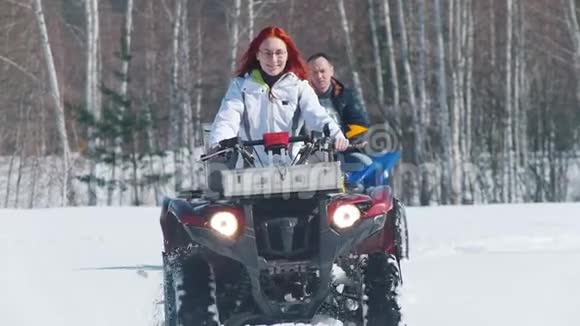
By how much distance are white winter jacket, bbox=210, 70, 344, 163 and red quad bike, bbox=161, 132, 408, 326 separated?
21 centimetres

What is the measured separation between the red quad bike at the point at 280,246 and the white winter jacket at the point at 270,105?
0.69 feet

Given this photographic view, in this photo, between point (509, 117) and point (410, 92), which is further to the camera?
point (509, 117)

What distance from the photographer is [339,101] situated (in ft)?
29.1

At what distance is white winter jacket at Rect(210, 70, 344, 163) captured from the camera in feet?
20.2

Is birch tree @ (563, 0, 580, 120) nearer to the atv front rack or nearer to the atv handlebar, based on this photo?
the atv handlebar

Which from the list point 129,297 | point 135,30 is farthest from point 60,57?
point 129,297

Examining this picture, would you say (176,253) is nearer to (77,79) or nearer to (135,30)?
(135,30)

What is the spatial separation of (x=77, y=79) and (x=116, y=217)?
69.8 feet

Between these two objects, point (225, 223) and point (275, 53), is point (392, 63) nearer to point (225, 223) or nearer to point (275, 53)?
point (275, 53)

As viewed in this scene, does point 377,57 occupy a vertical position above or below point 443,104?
above

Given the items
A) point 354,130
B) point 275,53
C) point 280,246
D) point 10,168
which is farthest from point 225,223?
point 10,168

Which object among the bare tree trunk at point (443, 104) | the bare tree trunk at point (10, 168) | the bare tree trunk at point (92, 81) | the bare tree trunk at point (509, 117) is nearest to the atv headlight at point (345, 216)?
the bare tree trunk at point (443, 104)

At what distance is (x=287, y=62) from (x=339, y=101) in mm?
2591

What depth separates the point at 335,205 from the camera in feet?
18.0
